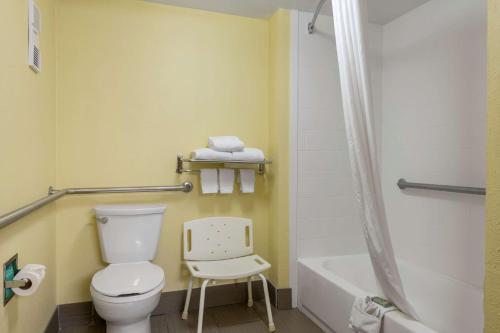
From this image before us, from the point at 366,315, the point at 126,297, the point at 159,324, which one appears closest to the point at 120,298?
the point at 126,297

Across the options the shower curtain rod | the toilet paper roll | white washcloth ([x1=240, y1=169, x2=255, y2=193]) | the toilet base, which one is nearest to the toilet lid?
the toilet base

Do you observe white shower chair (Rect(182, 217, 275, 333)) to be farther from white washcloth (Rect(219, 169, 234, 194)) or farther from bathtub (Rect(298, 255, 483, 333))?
bathtub (Rect(298, 255, 483, 333))

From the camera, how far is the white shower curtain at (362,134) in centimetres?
149

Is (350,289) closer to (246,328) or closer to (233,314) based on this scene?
(246,328)

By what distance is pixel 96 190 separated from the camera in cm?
214

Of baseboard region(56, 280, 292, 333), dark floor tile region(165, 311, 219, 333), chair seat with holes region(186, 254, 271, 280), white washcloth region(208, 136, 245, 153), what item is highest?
white washcloth region(208, 136, 245, 153)

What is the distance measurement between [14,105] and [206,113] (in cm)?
124

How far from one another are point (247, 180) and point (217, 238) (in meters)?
0.46

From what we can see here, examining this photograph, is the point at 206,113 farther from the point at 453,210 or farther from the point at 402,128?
the point at 453,210

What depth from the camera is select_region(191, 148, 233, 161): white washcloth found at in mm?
2242

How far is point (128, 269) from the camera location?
2.00m

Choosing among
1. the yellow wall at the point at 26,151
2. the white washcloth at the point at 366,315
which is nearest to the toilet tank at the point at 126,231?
the yellow wall at the point at 26,151

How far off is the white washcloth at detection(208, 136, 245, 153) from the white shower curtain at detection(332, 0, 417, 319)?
92cm

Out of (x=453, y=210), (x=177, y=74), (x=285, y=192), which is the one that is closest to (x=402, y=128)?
(x=453, y=210)
